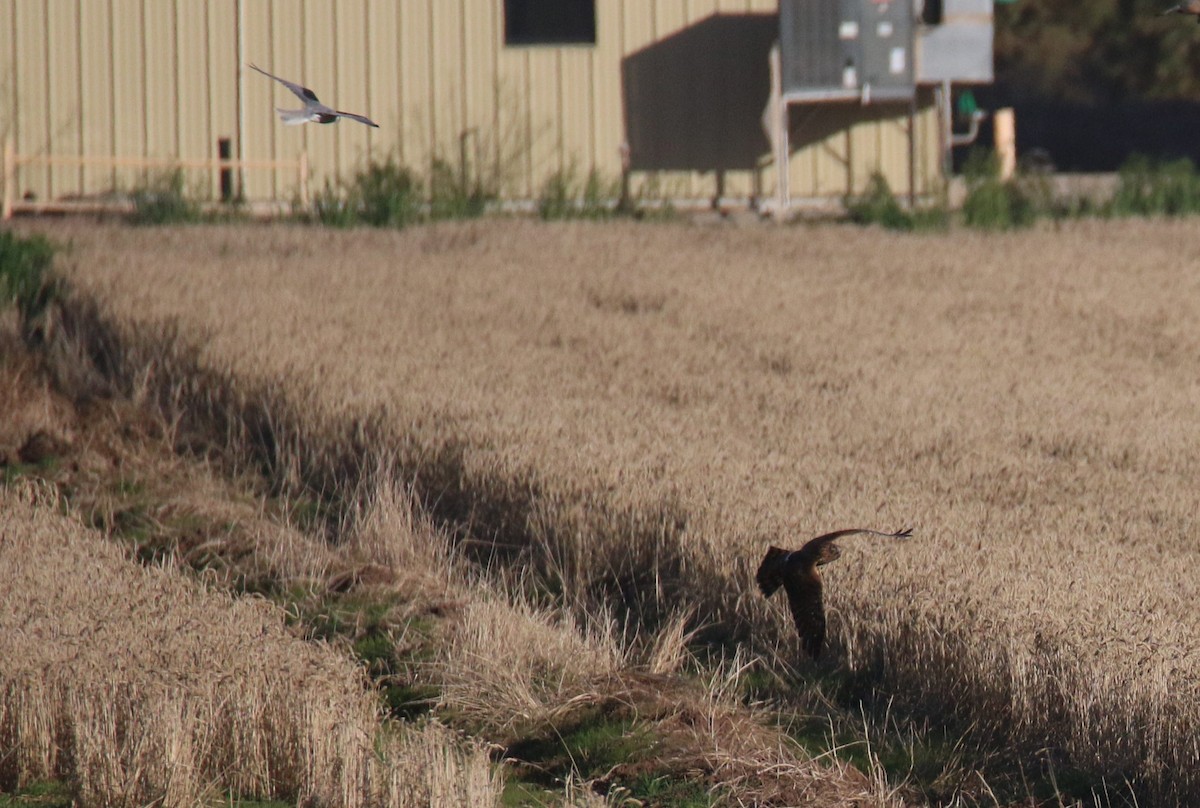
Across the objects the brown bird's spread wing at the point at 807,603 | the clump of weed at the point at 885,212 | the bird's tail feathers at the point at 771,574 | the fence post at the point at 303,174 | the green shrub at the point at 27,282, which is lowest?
the brown bird's spread wing at the point at 807,603

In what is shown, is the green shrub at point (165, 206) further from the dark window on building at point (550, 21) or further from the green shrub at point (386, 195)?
the dark window on building at point (550, 21)

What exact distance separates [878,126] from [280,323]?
9057 mm

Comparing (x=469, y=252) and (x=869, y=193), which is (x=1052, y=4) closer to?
A: (x=869, y=193)

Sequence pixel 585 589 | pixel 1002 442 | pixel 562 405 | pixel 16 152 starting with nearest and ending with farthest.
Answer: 1. pixel 585 589
2. pixel 1002 442
3. pixel 562 405
4. pixel 16 152

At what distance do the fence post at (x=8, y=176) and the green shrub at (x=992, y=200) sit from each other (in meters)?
9.68

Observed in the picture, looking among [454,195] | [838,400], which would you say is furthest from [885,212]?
[838,400]

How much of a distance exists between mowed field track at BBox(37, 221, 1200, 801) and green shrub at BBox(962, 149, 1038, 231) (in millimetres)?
758

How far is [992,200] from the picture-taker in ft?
61.3

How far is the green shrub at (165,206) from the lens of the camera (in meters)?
17.6

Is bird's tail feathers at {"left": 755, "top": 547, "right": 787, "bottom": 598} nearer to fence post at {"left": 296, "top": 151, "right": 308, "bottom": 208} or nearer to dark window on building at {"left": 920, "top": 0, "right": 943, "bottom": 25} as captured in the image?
fence post at {"left": 296, "top": 151, "right": 308, "bottom": 208}

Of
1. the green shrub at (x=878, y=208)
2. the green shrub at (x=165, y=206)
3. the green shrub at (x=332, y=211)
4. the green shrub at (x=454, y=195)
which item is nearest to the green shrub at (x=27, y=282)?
the green shrub at (x=165, y=206)

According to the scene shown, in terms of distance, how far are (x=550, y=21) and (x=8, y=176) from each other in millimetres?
5974

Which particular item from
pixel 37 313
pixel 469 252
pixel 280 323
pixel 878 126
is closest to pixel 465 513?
pixel 280 323

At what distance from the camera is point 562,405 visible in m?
10.9
